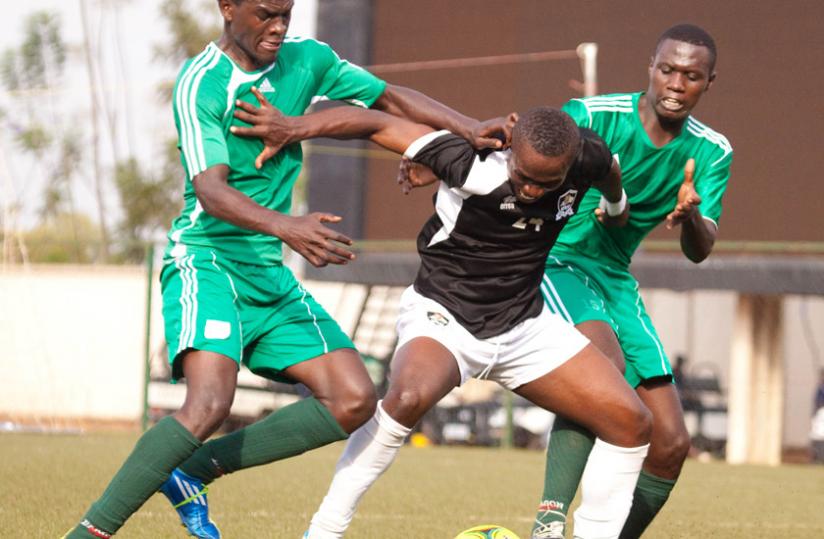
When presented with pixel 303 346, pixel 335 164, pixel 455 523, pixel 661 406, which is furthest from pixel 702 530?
pixel 335 164

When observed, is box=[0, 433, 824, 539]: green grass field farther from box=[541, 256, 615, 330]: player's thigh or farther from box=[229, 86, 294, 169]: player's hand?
box=[229, 86, 294, 169]: player's hand

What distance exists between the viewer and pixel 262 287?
5691 millimetres

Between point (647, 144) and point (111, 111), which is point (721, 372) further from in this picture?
point (111, 111)

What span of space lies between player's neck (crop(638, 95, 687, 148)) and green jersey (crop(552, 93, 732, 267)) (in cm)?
3

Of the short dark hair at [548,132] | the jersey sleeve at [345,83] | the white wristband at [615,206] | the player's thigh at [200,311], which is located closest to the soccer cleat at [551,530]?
the white wristband at [615,206]

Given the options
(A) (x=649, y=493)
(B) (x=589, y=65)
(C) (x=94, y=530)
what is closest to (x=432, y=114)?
(A) (x=649, y=493)

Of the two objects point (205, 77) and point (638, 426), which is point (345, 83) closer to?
point (205, 77)

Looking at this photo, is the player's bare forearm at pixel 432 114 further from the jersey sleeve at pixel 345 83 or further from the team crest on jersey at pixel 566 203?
the team crest on jersey at pixel 566 203

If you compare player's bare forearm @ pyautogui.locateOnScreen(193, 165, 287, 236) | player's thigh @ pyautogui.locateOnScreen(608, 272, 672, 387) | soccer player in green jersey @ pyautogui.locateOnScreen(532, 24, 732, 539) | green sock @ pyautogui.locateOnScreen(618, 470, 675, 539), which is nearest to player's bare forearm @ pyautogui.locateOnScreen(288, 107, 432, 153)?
player's bare forearm @ pyautogui.locateOnScreen(193, 165, 287, 236)

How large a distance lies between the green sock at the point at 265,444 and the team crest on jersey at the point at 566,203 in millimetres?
1223

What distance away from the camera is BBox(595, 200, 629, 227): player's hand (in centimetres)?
607

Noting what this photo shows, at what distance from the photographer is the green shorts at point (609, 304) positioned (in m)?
6.17

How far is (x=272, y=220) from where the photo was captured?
5.13 meters

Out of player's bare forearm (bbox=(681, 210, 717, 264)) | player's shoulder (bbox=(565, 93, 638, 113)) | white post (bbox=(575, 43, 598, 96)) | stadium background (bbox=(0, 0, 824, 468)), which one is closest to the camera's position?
player's bare forearm (bbox=(681, 210, 717, 264))
